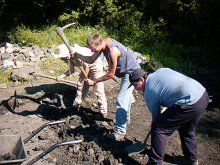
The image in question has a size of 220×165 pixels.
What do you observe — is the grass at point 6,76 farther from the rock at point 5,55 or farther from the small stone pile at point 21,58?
the rock at point 5,55

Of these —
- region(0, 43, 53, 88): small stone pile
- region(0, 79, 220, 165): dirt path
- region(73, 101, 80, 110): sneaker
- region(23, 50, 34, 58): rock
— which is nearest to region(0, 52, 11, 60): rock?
region(0, 43, 53, 88): small stone pile

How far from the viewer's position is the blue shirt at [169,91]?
4895 mm

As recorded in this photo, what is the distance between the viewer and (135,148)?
5.97 m

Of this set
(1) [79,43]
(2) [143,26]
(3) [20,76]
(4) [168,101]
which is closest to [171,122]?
(4) [168,101]

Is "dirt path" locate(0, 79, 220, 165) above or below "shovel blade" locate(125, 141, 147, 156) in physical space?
below

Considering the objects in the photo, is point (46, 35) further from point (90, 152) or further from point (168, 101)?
point (168, 101)

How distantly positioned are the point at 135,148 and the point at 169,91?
4.90ft

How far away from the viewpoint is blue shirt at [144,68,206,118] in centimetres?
489

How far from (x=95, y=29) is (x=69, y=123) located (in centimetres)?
670

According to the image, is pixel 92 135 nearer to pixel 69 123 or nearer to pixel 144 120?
pixel 69 123

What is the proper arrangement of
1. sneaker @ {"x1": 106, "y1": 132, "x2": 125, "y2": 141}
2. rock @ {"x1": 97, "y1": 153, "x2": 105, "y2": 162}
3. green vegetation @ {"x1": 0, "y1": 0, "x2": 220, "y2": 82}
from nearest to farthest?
rock @ {"x1": 97, "y1": 153, "x2": 105, "y2": 162}, sneaker @ {"x1": 106, "y1": 132, "x2": 125, "y2": 141}, green vegetation @ {"x1": 0, "y1": 0, "x2": 220, "y2": 82}

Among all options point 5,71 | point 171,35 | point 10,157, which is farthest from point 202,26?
point 10,157

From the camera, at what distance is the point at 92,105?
26.2 ft

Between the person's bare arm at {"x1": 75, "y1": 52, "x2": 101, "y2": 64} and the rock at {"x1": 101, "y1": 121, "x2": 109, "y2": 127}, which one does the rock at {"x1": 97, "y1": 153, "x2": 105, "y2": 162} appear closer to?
the rock at {"x1": 101, "y1": 121, "x2": 109, "y2": 127}
